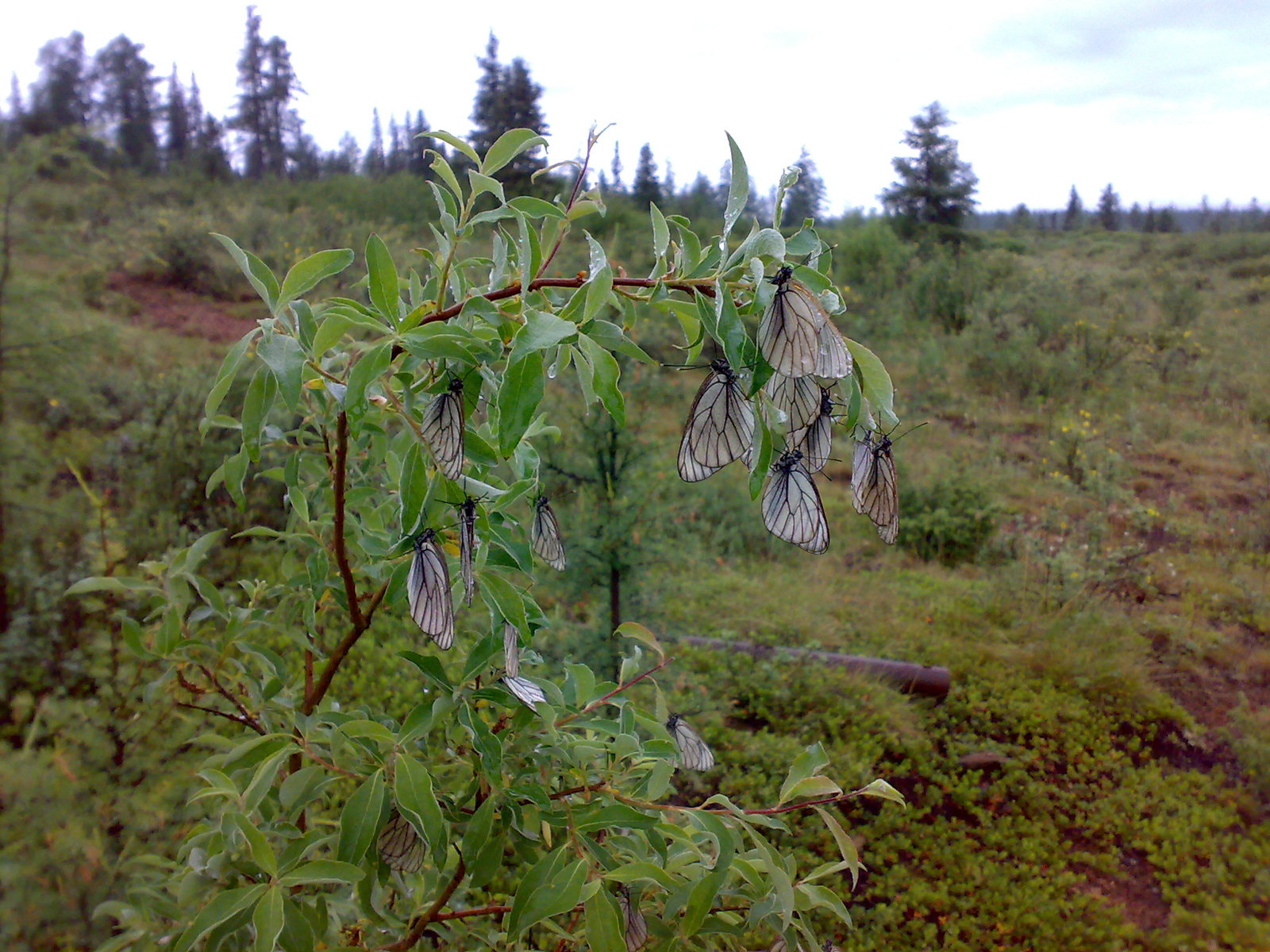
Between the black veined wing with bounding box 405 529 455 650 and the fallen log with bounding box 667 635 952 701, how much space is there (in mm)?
3564

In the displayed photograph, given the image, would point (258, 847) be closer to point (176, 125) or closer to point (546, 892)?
point (546, 892)

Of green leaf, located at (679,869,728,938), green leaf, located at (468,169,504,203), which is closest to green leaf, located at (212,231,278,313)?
green leaf, located at (468,169,504,203)

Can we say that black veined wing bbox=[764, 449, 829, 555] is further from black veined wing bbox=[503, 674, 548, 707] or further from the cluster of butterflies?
black veined wing bbox=[503, 674, 548, 707]

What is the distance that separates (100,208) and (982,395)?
13.9 meters

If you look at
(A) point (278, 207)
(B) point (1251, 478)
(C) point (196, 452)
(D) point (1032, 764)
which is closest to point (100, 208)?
(A) point (278, 207)

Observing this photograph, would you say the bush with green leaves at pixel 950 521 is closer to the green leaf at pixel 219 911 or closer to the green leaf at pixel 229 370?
the green leaf at pixel 219 911

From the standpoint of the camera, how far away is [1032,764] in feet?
13.0

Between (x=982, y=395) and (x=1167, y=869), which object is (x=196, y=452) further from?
(x=982, y=395)

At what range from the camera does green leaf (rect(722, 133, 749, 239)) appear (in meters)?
0.73

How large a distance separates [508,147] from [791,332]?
408 millimetres

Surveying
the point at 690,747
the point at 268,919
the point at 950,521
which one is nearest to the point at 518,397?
the point at 268,919

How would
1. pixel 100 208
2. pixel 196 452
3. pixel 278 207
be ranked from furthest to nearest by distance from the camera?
pixel 278 207
pixel 100 208
pixel 196 452

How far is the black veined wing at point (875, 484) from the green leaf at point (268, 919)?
2.48ft

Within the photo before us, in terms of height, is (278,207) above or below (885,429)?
above
